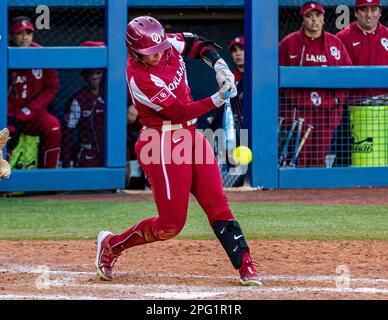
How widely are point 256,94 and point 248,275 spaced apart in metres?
5.32

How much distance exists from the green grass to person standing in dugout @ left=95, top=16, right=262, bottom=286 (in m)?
1.86

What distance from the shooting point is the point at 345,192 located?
33.7ft

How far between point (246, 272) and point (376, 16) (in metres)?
5.72

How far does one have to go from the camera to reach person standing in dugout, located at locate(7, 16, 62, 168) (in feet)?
32.8

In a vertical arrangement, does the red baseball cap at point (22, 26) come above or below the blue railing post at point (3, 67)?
above

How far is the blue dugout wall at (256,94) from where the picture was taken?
1012cm

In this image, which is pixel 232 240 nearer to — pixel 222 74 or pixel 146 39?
pixel 222 74

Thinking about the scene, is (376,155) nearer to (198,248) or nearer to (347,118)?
(347,118)

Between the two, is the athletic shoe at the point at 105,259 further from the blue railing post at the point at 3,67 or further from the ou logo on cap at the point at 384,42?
the ou logo on cap at the point at 384,42

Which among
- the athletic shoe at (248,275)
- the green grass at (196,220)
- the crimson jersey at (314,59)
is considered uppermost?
the crimson jersey at (314,59)

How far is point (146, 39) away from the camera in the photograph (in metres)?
5.25

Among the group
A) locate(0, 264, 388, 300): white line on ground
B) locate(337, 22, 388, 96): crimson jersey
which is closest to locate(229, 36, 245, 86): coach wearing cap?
locate(337, 22, 388, 96): crimson jersey

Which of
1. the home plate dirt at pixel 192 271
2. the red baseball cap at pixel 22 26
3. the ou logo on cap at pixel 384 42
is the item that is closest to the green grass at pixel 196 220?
the home plate dirt at pixel 192 271

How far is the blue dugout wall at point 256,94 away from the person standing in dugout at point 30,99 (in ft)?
0.85
